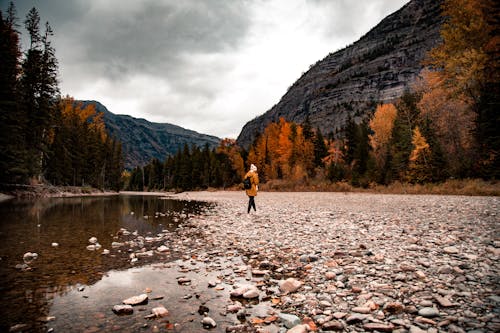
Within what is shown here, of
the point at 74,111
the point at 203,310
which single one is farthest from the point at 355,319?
the point at 74,111

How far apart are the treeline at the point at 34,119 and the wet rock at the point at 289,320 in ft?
115

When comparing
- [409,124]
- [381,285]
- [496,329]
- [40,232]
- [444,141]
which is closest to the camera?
[496,329]

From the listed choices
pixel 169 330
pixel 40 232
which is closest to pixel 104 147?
pixel 40 232

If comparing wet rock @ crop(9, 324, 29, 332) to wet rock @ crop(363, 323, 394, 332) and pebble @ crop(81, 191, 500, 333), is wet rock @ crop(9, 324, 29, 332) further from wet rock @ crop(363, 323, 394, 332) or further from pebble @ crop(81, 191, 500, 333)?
wet rock @ crop(363, 323, 394, 332)

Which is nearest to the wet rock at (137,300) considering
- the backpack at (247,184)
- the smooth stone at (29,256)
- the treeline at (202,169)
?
the smooth stone at (29,256)

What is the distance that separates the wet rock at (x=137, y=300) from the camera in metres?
4.45

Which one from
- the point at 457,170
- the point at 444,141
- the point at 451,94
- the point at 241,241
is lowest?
the point at 241,241

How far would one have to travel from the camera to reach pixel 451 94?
79.8ft

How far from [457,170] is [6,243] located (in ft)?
133

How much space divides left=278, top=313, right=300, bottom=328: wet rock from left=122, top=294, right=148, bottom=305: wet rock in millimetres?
2427

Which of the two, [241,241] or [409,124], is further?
[409,124]

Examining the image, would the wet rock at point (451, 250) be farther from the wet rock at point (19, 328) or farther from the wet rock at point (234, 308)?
the wet rock at point (19, 328)

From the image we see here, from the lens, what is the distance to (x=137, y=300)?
4512 mm

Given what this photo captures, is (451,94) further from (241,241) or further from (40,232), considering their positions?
(40,232)
